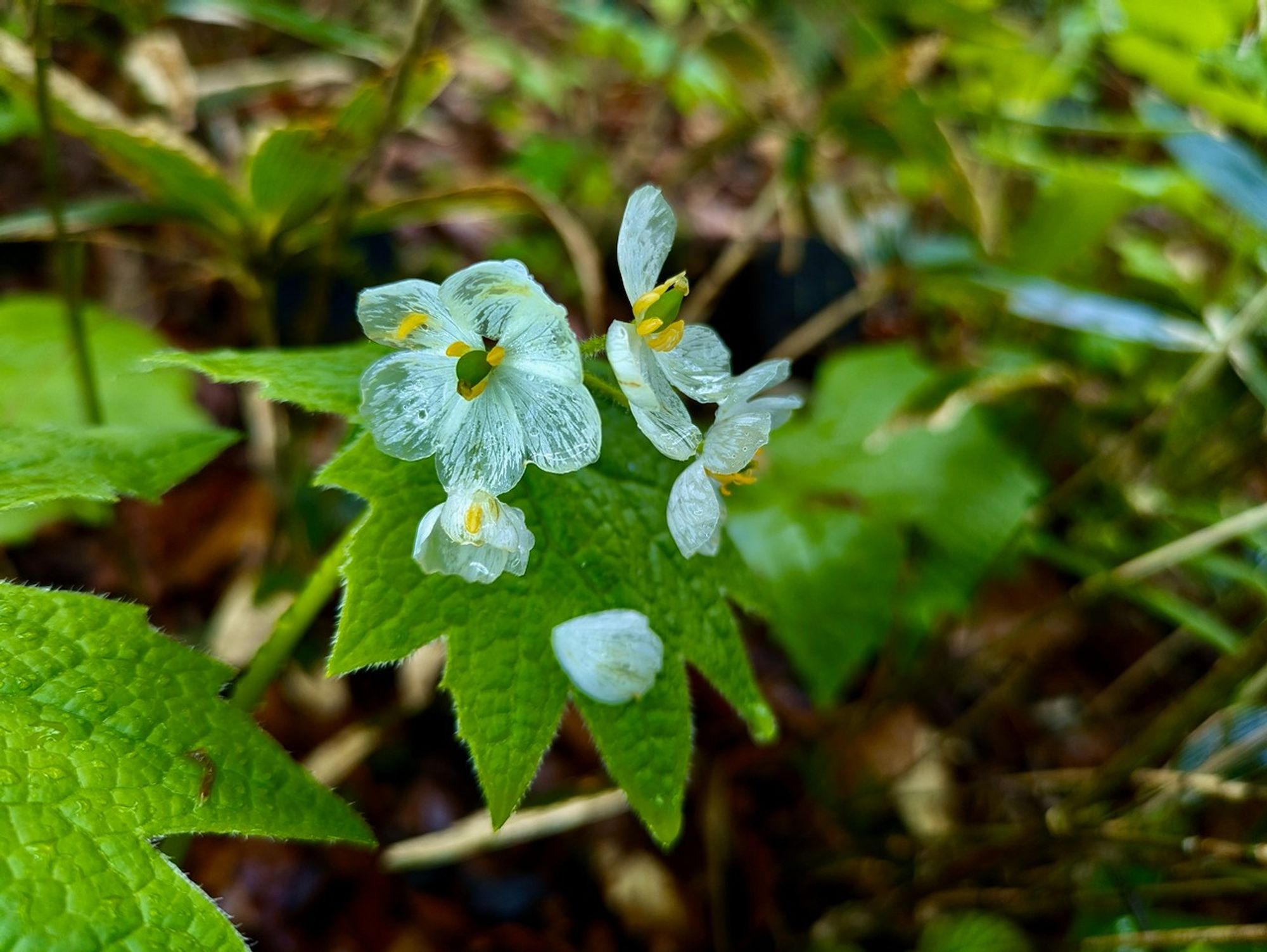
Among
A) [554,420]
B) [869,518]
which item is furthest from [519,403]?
[869,518]

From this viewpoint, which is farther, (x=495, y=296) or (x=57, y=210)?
(x=57, y=210)

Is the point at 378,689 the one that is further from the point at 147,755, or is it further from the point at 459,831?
the point at 147,755

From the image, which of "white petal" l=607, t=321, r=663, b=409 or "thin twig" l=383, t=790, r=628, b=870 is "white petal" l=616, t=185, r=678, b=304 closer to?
"white petal" l=607, t=321, r=663, b=409

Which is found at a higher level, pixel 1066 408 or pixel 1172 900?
pixel 1066 408

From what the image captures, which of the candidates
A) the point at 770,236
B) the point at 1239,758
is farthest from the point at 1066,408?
the point at 770,236

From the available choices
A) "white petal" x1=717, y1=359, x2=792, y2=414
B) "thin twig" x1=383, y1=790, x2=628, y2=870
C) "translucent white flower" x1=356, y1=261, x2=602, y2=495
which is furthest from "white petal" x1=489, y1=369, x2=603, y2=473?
"thin twig" x1=383, y1=790, x2=628, y2=870

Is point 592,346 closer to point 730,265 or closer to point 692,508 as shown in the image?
point 692,508
